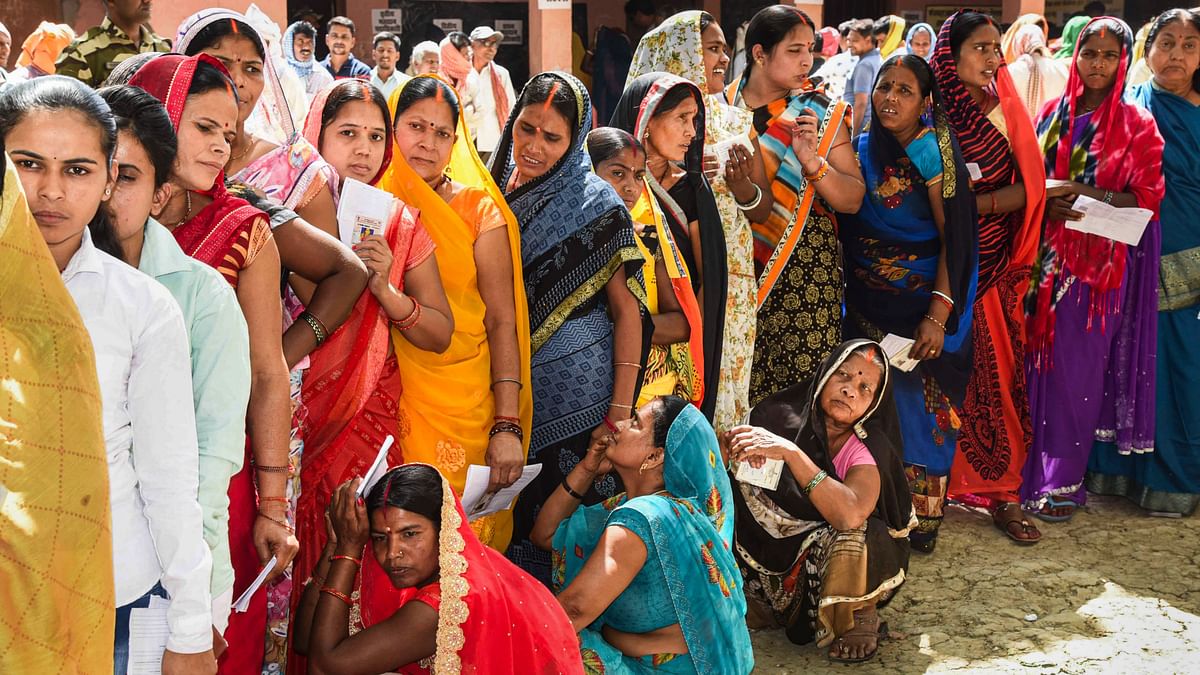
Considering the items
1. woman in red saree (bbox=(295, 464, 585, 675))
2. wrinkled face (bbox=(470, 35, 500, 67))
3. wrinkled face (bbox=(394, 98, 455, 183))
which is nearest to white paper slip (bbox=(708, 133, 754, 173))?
wrinkled face (bbox=(394, 98, 455, 183))

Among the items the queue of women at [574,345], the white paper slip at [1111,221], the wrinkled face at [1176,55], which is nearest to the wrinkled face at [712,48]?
the queue of women at [574,345]

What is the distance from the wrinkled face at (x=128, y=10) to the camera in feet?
11.6

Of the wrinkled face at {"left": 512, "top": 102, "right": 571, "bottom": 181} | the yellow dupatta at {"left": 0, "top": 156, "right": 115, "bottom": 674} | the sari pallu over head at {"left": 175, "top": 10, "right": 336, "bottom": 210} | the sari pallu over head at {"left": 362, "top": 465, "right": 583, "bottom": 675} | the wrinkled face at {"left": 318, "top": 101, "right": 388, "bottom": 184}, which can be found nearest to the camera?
the yellow dupatta at {"left": 0, "top": 156, "right": 115, "bottom": 674}

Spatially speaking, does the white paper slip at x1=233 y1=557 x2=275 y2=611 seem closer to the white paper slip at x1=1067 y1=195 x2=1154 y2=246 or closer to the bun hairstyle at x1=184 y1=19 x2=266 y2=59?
the bun hairstyle at x1=184 y1=19 x2=266 y2=59

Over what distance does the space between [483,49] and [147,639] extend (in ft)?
28.9

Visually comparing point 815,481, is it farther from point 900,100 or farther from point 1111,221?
point 1111,221

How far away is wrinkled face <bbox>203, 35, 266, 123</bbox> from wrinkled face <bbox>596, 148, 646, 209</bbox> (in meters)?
0.97

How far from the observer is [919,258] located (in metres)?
4.14

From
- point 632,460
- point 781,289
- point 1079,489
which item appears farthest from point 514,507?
point 1079,489

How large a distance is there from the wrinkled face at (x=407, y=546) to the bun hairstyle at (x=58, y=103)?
36.7 inches

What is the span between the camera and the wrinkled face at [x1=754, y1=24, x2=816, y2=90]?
3.96 meters

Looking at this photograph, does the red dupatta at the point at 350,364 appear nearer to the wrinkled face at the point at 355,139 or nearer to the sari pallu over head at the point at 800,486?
the wrinkled face at the point at 355,139

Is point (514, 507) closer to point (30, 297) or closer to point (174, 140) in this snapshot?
point (174, 140)

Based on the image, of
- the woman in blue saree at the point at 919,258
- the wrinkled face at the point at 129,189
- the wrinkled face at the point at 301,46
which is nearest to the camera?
Answer: the wrinkled face at the point at 129,189
